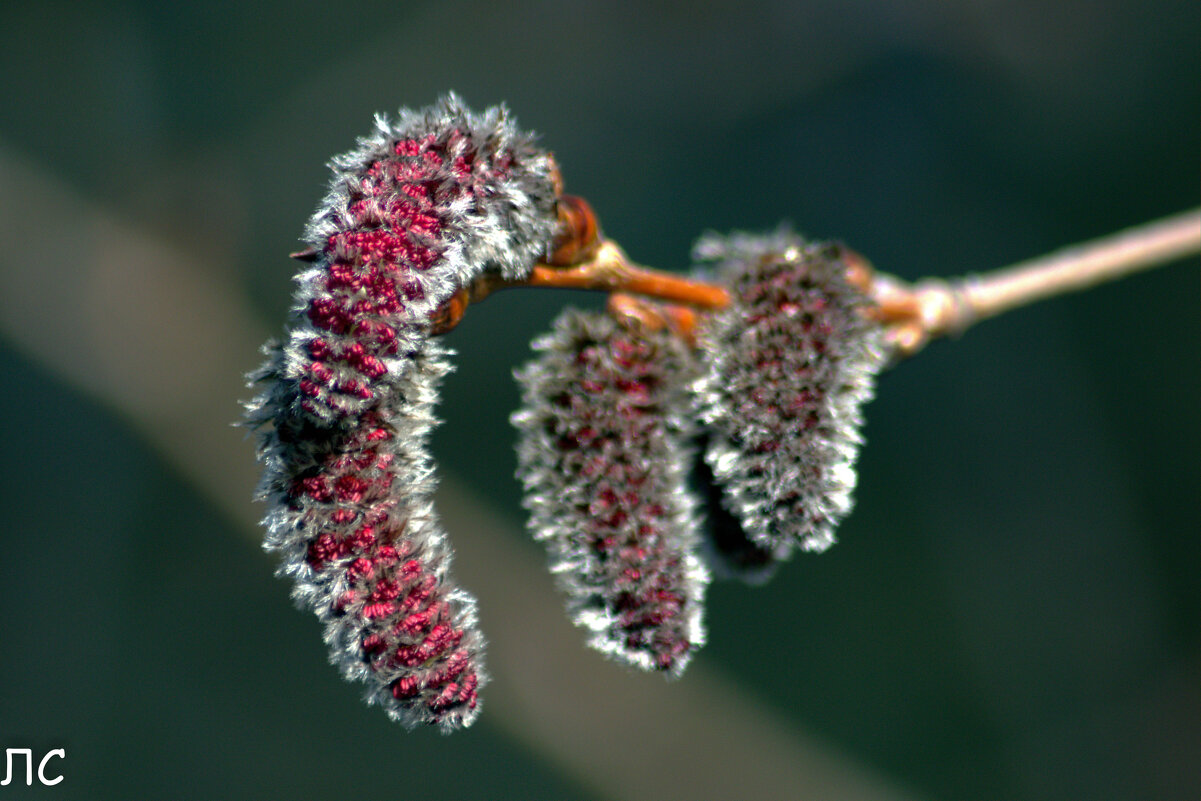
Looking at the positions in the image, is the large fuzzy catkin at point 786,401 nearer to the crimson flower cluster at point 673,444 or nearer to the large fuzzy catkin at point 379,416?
the crimson flower cluster at point 673,444

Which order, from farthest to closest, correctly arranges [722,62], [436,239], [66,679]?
1. [722,62]
2. [66,679]
3. [436,239]

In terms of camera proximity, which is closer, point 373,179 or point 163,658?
point 373,179

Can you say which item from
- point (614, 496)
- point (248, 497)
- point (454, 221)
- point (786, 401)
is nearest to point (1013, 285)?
point (786, 401)

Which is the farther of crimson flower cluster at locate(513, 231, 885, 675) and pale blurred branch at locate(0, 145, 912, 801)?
pale blurred branch at locate(0, 145, 912, 801)

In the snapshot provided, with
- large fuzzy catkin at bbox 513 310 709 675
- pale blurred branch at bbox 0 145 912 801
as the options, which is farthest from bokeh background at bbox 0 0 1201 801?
large fuzzy catkin at bbox 513 310 709 675

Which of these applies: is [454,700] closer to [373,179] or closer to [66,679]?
[373,179]

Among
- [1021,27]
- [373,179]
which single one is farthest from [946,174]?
[373,179]

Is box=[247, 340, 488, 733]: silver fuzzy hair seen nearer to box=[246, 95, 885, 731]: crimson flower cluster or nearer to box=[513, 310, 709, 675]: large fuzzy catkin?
box=[246, 95, 885, 731]: crimson flower cluster
